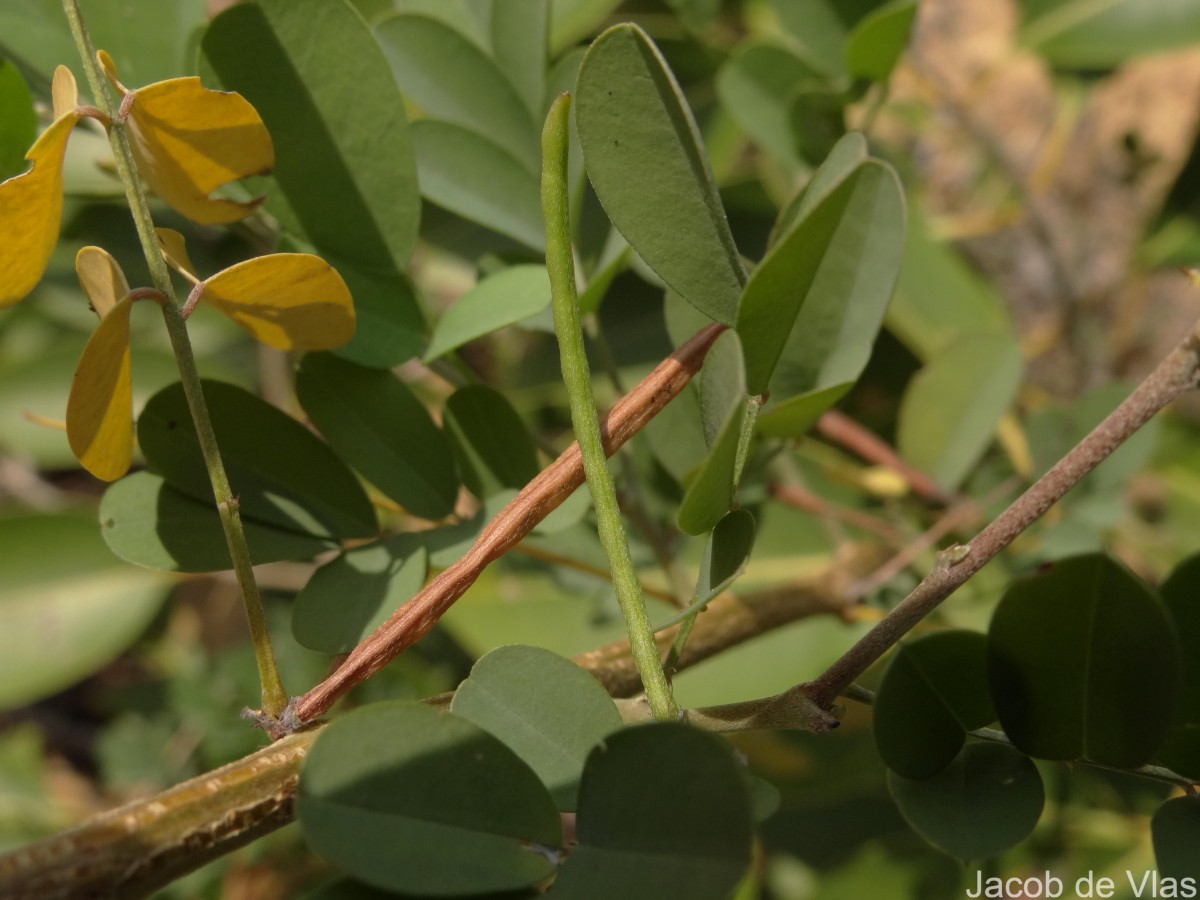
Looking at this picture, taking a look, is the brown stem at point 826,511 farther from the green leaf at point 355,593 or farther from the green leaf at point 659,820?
the green leaf at point 659,820

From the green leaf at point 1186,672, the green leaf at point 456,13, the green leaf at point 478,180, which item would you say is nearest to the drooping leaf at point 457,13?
the green leaf at point 456,13

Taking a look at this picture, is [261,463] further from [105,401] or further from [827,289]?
[827,289]

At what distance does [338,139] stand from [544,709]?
31cm

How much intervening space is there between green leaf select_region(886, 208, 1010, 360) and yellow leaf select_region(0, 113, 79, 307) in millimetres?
915

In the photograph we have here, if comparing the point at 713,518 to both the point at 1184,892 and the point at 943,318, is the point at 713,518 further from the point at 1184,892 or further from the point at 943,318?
the point at 943,318

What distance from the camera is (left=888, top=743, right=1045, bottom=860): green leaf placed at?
1.34 ft

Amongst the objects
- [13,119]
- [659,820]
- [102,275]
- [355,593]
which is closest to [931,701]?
[659,820]

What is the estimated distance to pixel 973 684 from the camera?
446 mm

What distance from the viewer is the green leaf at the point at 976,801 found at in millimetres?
409

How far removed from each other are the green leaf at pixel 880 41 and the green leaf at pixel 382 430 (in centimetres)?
40

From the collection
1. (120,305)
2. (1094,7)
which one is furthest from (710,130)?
(120,305)

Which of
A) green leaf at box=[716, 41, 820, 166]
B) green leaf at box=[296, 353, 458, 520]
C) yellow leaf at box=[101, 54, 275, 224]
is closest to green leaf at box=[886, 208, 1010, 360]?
green leaf at box=[716, 41, 820, 166]

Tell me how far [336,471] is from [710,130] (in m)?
0.74

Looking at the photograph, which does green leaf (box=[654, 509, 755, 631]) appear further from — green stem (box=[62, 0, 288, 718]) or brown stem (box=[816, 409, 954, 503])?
brown stem (box=[816, 409, 954, 503])
